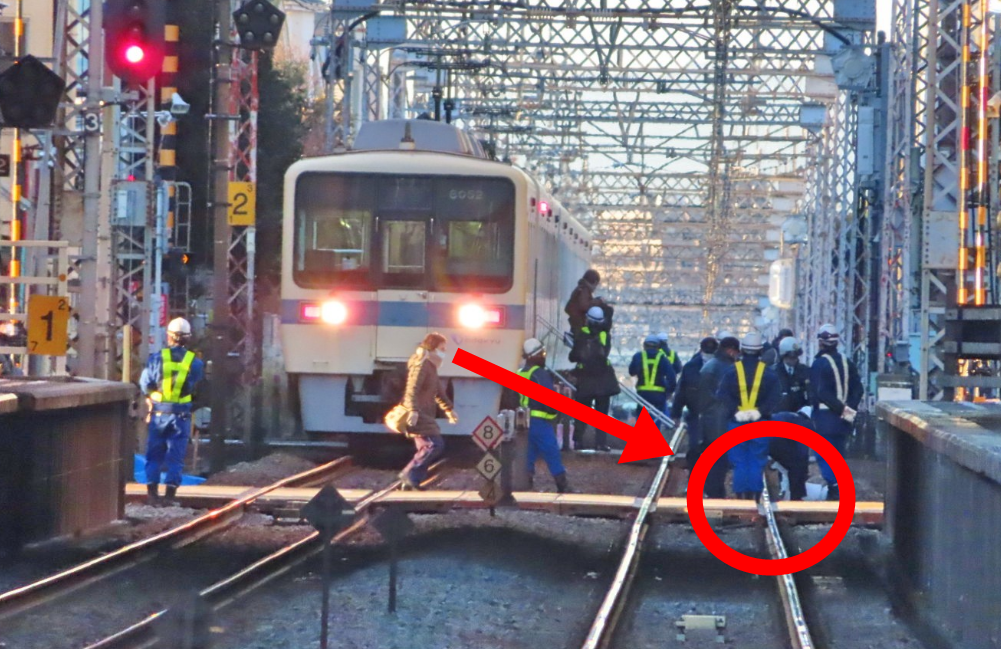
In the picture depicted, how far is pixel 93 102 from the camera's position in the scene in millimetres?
15375

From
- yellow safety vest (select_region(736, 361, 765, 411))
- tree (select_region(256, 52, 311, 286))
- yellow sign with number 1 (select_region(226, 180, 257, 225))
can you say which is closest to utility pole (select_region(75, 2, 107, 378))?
yellow safety vest (select_region(736, 361, 765, 411))

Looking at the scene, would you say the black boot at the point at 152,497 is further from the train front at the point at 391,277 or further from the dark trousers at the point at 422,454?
the train front at the point at 391,277

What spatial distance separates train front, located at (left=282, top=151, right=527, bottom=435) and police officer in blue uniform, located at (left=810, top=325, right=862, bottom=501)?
12.5ft

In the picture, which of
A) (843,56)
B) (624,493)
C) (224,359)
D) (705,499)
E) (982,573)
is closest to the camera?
(982,573)

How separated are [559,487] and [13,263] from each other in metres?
5.35

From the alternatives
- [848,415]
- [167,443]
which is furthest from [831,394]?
[167,443]

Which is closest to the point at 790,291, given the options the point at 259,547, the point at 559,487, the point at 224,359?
the point at 224,359

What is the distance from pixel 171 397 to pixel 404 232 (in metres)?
4.54

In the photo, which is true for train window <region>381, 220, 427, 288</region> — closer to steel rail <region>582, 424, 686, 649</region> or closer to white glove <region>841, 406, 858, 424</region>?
steel rail <region>582, 424, 686, 649</region>

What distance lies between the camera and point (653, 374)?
21953 mm

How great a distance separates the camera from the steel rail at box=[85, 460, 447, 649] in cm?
866

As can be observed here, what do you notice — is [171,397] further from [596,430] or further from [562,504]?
[596,430]

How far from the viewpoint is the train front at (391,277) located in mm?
17812

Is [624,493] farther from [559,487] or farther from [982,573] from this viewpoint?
[982,573]
